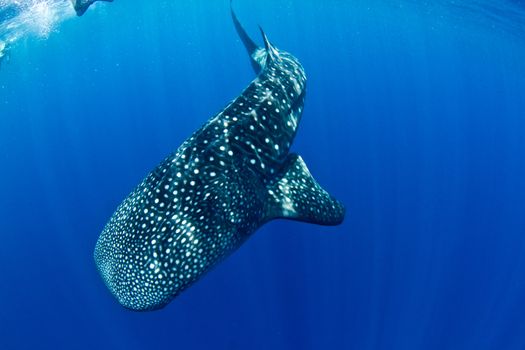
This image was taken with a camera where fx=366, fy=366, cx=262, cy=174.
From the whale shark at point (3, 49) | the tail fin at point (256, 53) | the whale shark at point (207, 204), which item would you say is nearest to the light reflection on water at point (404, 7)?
the whale shark at point (3, 49)

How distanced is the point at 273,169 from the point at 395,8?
147ft

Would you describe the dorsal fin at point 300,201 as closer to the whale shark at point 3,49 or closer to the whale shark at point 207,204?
the whale shark at point 207,204

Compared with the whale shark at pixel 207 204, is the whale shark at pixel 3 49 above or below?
above

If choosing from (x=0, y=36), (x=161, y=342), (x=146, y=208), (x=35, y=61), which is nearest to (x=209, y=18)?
(x=35, y=61)

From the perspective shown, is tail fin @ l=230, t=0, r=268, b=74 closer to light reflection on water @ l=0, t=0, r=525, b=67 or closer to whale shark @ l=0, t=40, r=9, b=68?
light reflection on water @ l=0, t=0, r=525, b=67

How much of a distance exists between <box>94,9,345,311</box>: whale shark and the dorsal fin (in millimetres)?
15

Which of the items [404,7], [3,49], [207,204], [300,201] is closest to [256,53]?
[300,201]

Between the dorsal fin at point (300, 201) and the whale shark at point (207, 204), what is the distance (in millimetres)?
15

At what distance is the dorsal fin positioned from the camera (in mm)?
5473

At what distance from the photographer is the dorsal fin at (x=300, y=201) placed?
5.47 meters

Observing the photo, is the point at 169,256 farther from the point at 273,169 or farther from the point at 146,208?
the point at 273,169

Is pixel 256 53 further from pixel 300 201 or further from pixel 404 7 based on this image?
pixel 404 7

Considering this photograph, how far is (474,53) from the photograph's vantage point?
59.6 metres

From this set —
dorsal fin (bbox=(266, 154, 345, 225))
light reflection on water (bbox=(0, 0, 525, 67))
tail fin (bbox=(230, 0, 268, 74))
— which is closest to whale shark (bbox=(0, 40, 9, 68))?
light reflection on water (bbox=(0, 0, 525, 67))
